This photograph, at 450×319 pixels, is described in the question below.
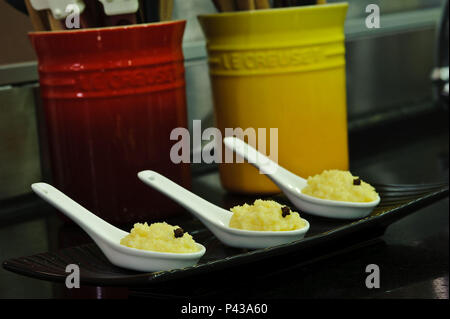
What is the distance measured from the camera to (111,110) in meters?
0.73

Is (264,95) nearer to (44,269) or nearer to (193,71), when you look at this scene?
(193,71)

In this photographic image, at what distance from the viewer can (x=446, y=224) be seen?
76 cm

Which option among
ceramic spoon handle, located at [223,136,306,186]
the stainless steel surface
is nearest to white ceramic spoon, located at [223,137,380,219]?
ceramic spoon handle, located at [223,136,306,186]

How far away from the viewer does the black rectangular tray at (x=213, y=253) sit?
0.53 meters

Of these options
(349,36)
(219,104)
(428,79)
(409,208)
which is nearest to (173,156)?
(219,104)

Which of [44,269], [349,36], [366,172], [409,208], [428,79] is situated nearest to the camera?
[44,269]

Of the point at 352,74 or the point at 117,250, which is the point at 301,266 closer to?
the point at 117,250

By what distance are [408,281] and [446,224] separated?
0.58ft

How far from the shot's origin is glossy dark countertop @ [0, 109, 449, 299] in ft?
1.90

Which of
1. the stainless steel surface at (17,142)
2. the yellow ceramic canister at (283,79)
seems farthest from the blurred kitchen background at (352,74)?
the yellow ceramic canister at (283,79)

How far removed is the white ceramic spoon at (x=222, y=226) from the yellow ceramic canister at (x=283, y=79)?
207mm

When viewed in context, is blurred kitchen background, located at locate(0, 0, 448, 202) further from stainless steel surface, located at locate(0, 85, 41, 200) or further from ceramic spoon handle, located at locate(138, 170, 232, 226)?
ceramic spoon handle, located at locate(138, 170, 232, 226)

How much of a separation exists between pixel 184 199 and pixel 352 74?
0.65 metres

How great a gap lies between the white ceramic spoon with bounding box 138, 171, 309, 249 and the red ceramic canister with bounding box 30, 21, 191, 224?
0.12 meters
